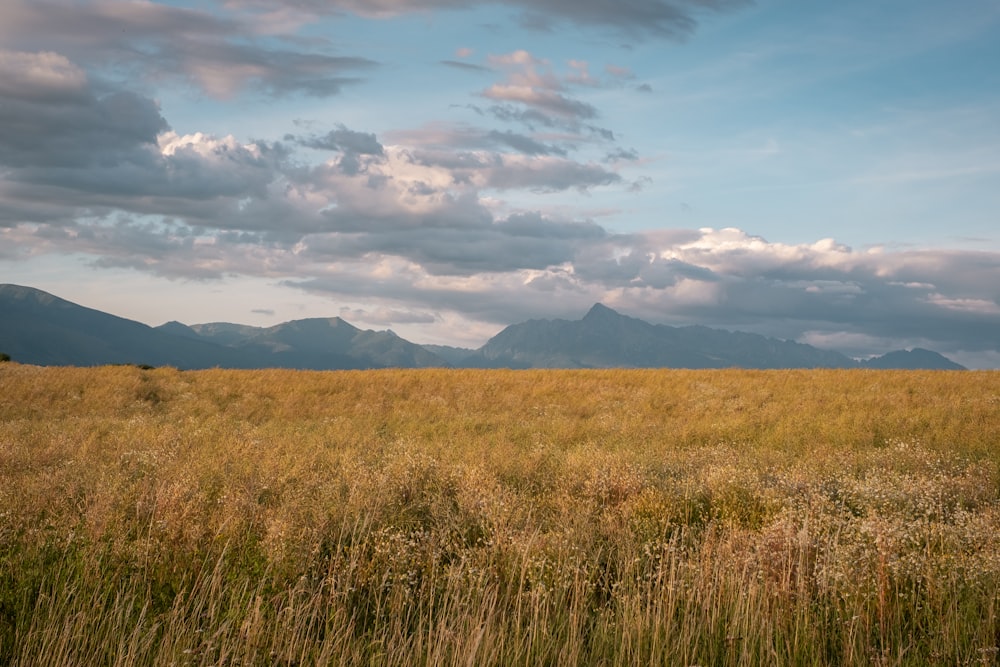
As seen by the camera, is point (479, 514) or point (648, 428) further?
point (648, 428)

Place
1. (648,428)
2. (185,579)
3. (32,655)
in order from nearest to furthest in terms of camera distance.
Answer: (32,655) < (185,579) < (648,428)

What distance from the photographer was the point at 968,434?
20.6m

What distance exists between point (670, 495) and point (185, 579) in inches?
275

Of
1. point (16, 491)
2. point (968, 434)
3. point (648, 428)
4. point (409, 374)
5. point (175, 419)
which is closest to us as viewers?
point (16, 491)

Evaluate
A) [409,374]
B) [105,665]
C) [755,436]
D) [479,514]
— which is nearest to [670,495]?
[479,514]

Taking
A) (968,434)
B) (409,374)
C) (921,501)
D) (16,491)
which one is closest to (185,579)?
(16,491)

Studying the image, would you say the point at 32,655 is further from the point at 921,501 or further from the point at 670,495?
the point at 921,501

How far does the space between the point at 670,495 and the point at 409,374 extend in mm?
27068

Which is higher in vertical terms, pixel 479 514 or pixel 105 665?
pixel 479 514

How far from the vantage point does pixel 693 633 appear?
646cm

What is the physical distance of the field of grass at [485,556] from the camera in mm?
6164

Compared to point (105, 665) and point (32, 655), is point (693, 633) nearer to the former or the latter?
point (105, 665)

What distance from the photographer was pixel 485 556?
7.96 m

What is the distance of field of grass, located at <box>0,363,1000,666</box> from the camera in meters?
6.16
